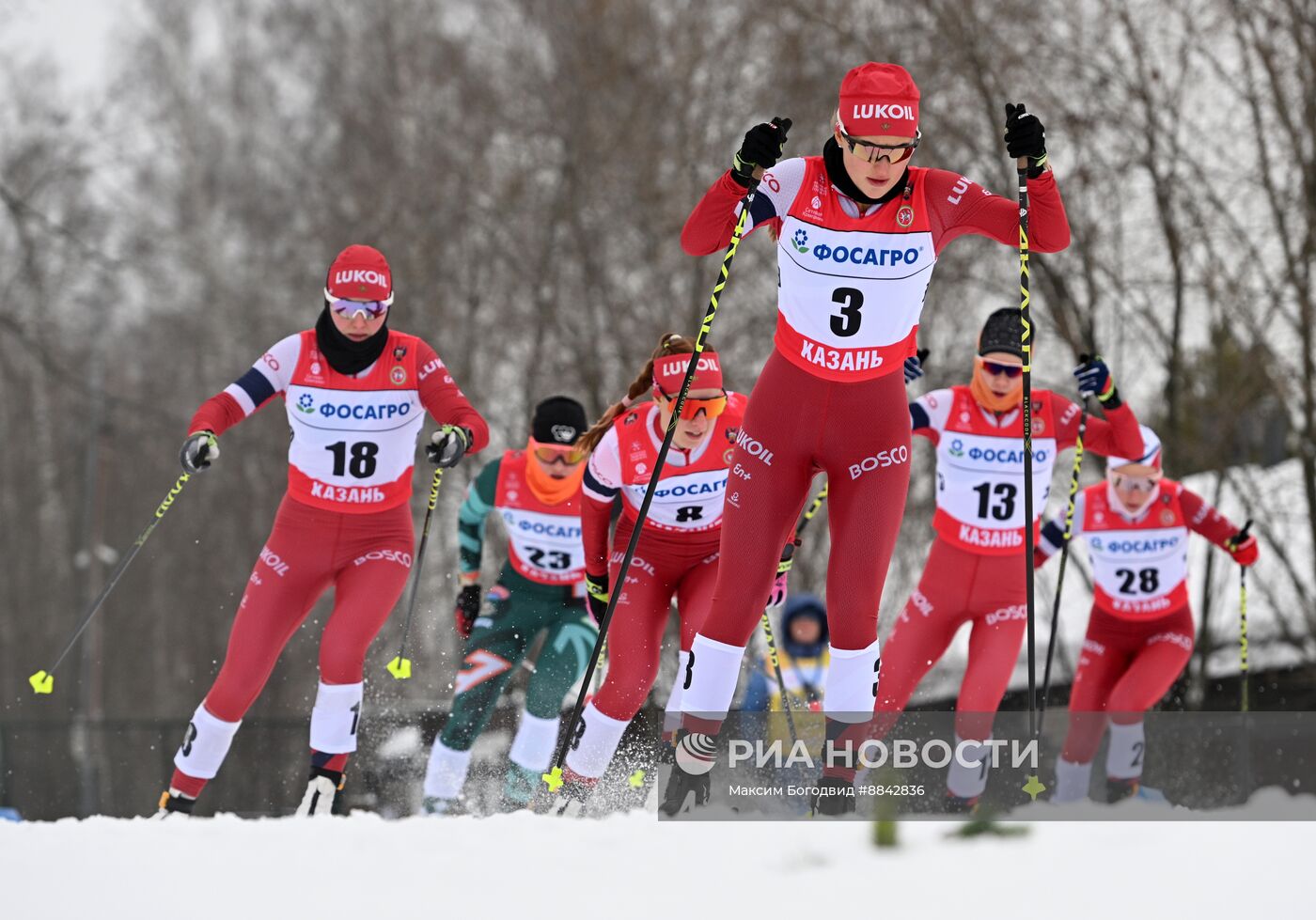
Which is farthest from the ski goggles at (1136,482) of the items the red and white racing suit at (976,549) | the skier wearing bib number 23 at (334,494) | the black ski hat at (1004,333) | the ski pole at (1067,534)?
the skier wearing bib number 23 at (334,494)

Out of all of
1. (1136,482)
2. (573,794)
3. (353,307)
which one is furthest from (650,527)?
(1136,482)

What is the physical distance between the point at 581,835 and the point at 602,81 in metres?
13.9

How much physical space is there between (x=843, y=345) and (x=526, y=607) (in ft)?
11.0

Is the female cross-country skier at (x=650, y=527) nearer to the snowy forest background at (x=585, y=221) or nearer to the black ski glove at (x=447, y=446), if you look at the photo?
the black ski glove at (x=447, y=446)

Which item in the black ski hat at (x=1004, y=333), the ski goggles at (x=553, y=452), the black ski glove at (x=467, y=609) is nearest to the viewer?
the black ski hat at (x=1004, y=333)

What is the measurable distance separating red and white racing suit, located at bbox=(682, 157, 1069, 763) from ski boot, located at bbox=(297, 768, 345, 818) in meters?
2.02

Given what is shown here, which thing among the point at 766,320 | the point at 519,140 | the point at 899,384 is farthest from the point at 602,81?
the point at 899,384

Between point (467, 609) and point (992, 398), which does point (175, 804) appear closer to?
point (467, 609)

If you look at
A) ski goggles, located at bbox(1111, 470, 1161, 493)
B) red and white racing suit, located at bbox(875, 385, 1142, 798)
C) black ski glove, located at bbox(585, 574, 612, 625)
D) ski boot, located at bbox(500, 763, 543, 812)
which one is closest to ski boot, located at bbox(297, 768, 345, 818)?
ski boot, located at bbox(500, 763, 543, 812)

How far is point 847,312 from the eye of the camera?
4.78 m

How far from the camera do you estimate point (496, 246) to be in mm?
17688

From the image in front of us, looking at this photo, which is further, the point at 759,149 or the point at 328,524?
the point at 328,524

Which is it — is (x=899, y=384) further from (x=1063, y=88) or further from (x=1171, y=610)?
(x=1063, y=88)

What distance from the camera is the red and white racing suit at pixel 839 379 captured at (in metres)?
4.77
